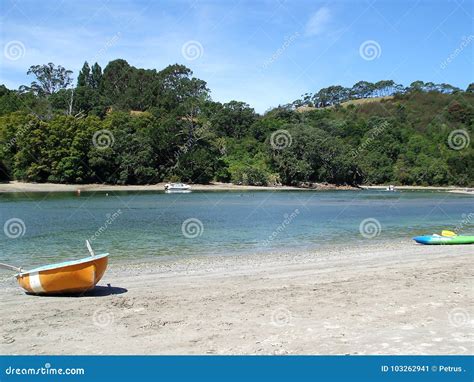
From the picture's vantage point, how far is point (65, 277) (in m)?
12.8

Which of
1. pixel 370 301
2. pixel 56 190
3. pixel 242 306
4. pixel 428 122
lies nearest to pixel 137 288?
pixel 242 306

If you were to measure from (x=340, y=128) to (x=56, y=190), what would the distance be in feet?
275

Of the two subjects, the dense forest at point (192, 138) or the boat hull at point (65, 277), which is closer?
the boat hull at point (65, 277)

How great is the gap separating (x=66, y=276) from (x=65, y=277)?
0.03 m

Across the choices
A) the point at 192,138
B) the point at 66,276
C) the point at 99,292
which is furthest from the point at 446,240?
the point at 192,138

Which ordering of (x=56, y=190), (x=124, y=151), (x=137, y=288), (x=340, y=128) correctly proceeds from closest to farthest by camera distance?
1. (x=137, y=288)
2. (x=56, y=190)
3. (x=124, y=151)
4. (x=340, y=128)

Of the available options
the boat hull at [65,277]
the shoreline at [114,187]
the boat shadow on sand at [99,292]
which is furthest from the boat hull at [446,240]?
the shoreline at [114,187]

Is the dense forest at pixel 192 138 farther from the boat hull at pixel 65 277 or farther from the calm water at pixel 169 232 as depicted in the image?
the boat hull at pixel 65 277

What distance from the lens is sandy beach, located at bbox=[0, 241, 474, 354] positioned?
28.2 feet

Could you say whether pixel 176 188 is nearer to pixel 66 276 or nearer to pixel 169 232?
pixel 169 232

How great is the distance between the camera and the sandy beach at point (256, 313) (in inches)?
338

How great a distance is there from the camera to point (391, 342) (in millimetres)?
8445

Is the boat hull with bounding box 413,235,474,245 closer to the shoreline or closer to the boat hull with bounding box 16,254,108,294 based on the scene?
the boat hull with bounding box 16,254,108,294
